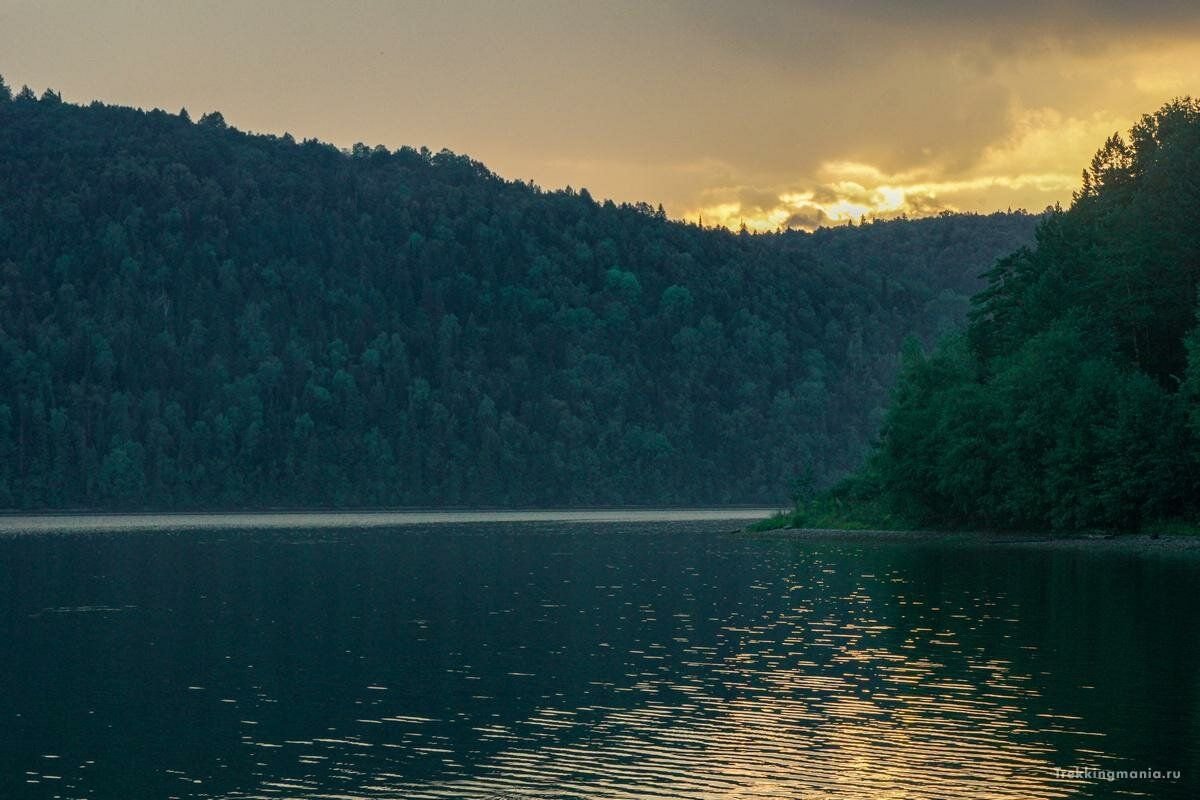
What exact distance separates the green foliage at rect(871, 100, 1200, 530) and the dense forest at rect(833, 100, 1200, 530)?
123 mm

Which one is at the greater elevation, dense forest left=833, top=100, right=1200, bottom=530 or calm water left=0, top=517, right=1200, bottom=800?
dense forest left=833, top=100, right=1200, bottom=530

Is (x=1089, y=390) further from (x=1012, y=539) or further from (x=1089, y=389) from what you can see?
(x=1012, y=539)

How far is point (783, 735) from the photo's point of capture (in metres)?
39.0

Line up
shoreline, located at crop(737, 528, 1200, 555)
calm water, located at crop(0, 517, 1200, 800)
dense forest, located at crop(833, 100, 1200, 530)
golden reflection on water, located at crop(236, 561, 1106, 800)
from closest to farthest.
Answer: golden reflection on water, located at crop(236, 561, 1106, 800)
calm water, located at crop(0, 517, 1200, 800)
shoreline, located at crop(737, 528, 1200, 555)
dense forest, located at crop(833, 100, 1200, 530)

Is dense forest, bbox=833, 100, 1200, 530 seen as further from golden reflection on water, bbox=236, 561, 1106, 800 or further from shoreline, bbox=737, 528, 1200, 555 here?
golden reflection on water, bbox=236, 561, 1106, 800

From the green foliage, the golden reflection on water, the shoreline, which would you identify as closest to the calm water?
the golden reflection on water

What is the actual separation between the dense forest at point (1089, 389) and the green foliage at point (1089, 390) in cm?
12

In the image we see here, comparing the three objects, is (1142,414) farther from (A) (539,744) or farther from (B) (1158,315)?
(A) (539,744)

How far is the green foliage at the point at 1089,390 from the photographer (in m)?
108

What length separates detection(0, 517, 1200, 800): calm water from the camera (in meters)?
34.8

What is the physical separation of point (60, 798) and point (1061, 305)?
108m

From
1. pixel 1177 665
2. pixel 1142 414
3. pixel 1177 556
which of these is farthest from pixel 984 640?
pixel 1142 414

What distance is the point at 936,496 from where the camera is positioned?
418 ft

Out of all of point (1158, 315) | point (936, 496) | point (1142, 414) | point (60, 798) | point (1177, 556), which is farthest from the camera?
point (936, 496)
